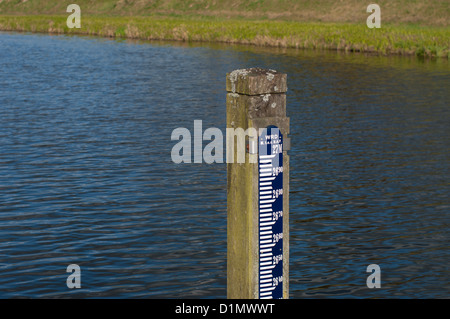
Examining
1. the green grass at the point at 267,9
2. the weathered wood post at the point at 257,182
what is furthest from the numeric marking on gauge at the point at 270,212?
the green grass at the point at 267,9

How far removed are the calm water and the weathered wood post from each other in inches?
134

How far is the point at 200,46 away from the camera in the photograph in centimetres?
5359

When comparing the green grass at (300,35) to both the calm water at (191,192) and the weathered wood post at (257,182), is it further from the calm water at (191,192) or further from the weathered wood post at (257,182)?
the weathered wood post at (257,182)

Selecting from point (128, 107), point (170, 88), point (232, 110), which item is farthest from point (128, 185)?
point (170, 88)

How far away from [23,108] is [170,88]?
7.33 metres

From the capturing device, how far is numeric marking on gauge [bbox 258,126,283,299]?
6574 mm

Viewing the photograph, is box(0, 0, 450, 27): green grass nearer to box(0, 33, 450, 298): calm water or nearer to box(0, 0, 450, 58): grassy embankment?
box(0, 0, 450, 58): grassy embankment

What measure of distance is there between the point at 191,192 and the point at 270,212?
8.72 m

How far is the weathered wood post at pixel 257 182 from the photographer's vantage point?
6480mm

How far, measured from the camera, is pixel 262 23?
225 ft

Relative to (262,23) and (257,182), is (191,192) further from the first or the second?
(262,23)

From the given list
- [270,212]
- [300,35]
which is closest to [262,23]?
[300,35]
